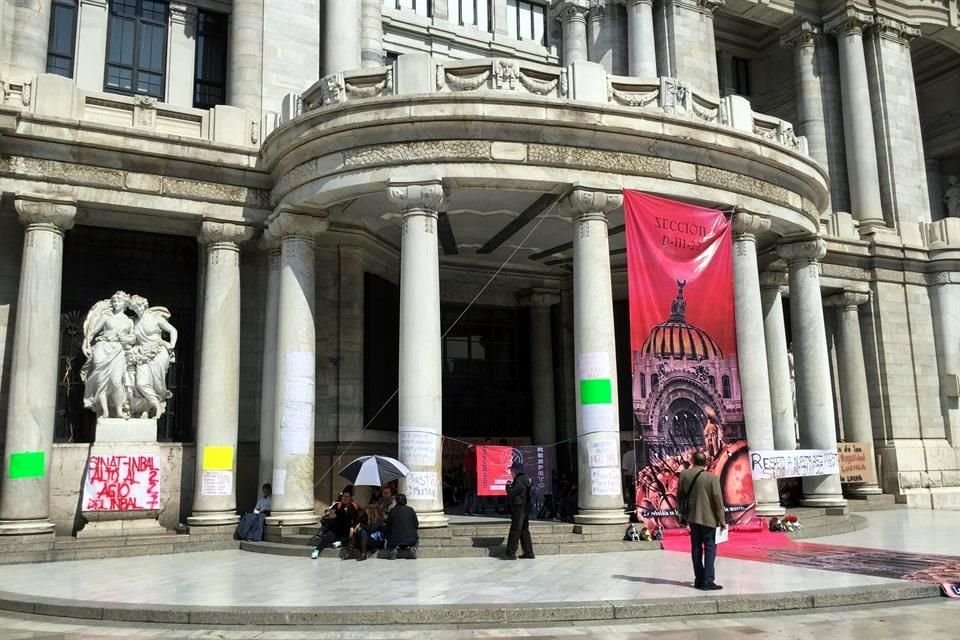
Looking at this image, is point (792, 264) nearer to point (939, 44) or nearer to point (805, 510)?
point (805, 510)

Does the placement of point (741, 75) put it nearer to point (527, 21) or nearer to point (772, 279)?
point (527, 21)

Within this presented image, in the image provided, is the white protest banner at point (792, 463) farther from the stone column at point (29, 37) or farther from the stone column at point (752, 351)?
the stone column at point (29, 37)

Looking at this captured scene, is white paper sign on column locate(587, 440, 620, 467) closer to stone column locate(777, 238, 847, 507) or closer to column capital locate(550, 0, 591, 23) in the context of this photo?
stone column locate(777, 238, 847, 507)

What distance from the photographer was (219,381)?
68.7 feet

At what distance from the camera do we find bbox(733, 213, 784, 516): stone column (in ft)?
67.5

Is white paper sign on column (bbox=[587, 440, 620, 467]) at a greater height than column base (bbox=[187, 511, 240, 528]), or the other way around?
white paper sign on column (bbox=[587, 440, 620, 467])

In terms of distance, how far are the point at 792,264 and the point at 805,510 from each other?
6.89 m

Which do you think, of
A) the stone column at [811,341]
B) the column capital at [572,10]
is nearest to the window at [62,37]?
the column capital at [572,10]

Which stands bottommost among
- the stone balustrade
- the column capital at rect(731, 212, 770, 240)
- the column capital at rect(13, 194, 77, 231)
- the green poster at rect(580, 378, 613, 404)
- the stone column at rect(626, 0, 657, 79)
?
the green poster at rect(580, 378, 613, 404)

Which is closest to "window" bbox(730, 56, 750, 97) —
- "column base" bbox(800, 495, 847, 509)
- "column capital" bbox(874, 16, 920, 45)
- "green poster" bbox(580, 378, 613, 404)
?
"column capital" bbox(874, 16, 920, 45)

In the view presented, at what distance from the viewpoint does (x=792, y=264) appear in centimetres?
2450

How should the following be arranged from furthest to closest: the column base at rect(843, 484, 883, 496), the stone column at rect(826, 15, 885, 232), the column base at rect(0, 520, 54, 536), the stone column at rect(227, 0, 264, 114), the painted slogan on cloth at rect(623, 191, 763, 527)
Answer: the stone column at rect(826, 15, 885, 232) → the column base at rect(843, 484, 883, 496) → the stone column at rect(227, 0, 264, 114) → the painted slogan on cloth at rect(623, 191, 763, 527) → the column base at rect(0, 520, 54, 536)

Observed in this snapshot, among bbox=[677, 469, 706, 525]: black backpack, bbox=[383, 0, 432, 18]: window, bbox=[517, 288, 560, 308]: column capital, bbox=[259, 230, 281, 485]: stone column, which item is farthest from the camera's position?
bbox=[383, 0, 432, 18]: window

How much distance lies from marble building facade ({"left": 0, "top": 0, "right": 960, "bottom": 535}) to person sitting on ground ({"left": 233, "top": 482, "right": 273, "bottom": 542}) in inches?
23.1
